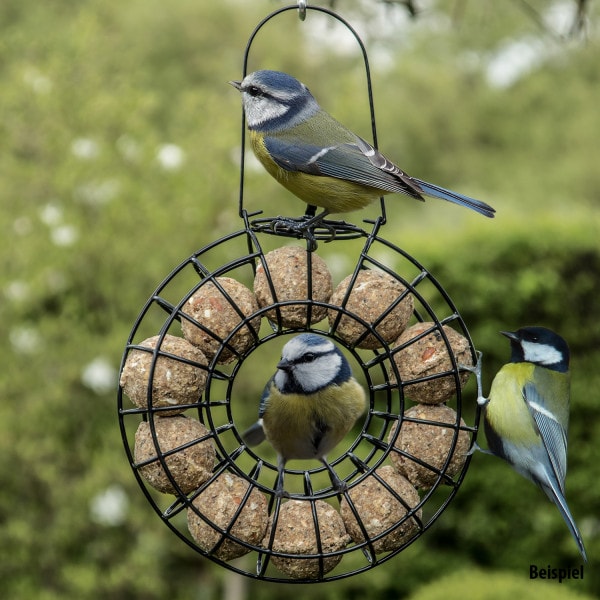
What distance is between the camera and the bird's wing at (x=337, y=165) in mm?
2197

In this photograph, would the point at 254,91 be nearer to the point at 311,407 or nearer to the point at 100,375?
the point at 311,407

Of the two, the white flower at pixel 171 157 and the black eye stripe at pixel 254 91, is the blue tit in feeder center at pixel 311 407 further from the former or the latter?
the white flower at pixel 171 157

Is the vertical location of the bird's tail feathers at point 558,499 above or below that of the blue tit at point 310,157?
below

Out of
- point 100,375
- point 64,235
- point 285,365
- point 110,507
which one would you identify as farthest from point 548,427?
point 64,235

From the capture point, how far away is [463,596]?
425 centimetres

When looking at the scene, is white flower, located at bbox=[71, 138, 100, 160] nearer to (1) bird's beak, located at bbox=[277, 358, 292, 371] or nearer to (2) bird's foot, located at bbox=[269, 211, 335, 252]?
(2) bird's foot, located at bbox=[269, 211, 335, 252]

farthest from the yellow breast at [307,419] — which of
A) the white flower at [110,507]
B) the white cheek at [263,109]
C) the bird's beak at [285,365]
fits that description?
the white flower at [110,507]

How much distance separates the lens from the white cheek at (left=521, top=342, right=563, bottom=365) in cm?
242

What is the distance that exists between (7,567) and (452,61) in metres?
9.73

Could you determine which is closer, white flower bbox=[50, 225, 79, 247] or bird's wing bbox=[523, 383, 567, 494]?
bird's wing bbox=[523, 383, 567, 494]

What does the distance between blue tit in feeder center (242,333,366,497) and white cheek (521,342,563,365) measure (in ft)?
1.74

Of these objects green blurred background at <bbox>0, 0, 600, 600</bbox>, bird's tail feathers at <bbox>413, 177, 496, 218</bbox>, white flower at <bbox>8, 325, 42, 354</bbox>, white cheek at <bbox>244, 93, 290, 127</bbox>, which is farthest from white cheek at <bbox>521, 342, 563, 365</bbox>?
white flower at <bbox>8, 325, 42, 354</bbox>

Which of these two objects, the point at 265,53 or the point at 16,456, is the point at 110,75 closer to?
the point at 16,456

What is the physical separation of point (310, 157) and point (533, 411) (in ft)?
3.17
